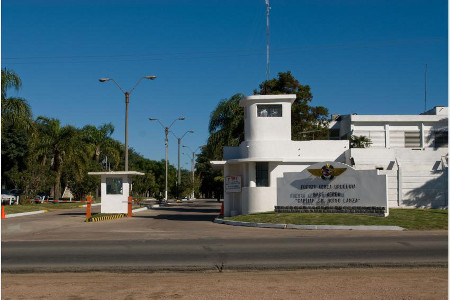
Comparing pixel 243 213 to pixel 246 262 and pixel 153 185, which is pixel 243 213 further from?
pixel 153 185

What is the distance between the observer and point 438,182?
28766 millimetres

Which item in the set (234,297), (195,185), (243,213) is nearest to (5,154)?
(195,185)

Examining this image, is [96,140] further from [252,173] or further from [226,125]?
[252,173]

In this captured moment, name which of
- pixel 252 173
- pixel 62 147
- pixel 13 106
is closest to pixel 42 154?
pixel 62 147

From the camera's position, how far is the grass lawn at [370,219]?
70.9 ft

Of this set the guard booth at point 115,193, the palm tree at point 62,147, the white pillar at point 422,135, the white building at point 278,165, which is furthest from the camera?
the white pillar at point 422,135

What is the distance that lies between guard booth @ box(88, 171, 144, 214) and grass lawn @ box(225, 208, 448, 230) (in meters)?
10.4

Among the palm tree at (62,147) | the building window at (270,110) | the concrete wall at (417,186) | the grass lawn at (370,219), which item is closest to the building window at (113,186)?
the building window at (270,110)

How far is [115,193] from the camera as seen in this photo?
1326 inches

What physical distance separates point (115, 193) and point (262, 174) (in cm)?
1027

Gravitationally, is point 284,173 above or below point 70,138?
below

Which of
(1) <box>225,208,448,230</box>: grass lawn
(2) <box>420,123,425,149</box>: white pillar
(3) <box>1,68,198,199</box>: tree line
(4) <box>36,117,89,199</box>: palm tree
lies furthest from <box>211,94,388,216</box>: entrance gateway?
(2) <box>420,123,425,149</box>: white pillar

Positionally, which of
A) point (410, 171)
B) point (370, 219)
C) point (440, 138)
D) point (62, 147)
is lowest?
point (370, 219)

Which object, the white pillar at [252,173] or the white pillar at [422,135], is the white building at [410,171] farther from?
the white pillar at [422,135]
